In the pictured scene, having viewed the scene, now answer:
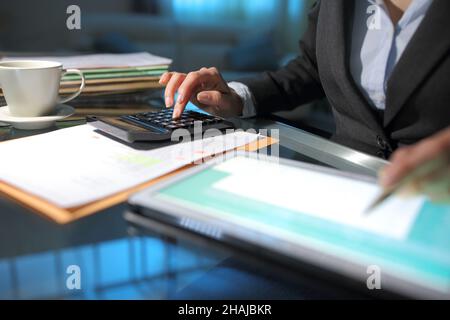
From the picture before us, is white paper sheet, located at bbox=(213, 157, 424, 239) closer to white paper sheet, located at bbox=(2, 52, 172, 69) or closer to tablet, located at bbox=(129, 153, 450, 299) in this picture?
tablet, located at bbox=(129, 153, 450, 299)

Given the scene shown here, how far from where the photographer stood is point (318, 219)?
338mm

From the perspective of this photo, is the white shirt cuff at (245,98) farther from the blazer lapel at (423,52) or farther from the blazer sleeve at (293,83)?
the blazer lapel at (423,52)

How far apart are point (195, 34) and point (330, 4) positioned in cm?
83

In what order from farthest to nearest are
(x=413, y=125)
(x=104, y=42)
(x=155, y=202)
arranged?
(x=104, y=42), (x=413, y=125), (x=155, y=202)

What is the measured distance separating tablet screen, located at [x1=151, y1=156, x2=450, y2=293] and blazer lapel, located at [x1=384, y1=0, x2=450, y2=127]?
0.32m

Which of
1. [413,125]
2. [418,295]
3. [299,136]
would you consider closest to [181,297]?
[418,295]

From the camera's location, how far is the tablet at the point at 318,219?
0.28 m

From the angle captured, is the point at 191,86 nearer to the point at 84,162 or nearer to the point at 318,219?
the point at 84,162

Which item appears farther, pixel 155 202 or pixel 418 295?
pixel 155 202

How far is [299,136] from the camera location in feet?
2.14

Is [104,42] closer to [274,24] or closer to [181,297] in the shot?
[274,24]

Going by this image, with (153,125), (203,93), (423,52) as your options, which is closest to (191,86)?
(203,93)

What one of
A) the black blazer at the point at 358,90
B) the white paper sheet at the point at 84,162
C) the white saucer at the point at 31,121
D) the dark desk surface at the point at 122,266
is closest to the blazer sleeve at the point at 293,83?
the black blazer at the point at 358,90

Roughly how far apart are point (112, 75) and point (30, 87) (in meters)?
0.27
